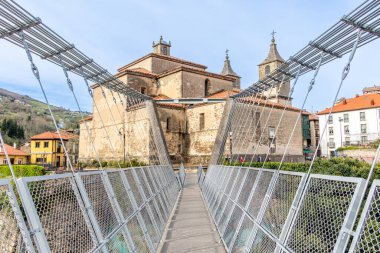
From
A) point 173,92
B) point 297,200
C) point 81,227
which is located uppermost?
point 173,92

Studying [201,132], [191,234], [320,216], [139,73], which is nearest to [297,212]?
[320,216]

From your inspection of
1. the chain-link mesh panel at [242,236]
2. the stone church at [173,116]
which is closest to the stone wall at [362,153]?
the stone church at [173,116]

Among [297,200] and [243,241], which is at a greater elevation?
[297,200]

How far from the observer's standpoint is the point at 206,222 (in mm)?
7781

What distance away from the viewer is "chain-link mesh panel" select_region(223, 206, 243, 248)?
16.9 ft

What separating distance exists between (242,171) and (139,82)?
2914 cm

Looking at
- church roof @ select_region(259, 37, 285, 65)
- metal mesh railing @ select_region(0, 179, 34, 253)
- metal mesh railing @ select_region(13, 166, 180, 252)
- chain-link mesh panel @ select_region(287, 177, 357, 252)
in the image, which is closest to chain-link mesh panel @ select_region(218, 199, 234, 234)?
metal mesh railing @ select_region(13, 166, 180, 252)

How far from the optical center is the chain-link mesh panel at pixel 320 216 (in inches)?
90.8

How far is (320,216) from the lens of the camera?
264 centimetres

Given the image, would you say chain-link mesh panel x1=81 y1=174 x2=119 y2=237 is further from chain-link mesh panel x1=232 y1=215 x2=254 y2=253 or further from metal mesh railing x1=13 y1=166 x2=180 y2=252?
chain-link mesh panel x1=232 y1=215 x2=254 y2=253

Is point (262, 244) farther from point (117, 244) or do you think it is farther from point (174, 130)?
point (174, 130)

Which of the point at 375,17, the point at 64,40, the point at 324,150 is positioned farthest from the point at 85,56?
the point at 324,150

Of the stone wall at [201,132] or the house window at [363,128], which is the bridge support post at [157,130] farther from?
the house window at [363,128]

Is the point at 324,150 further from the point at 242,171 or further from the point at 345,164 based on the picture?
the point at 242,171
